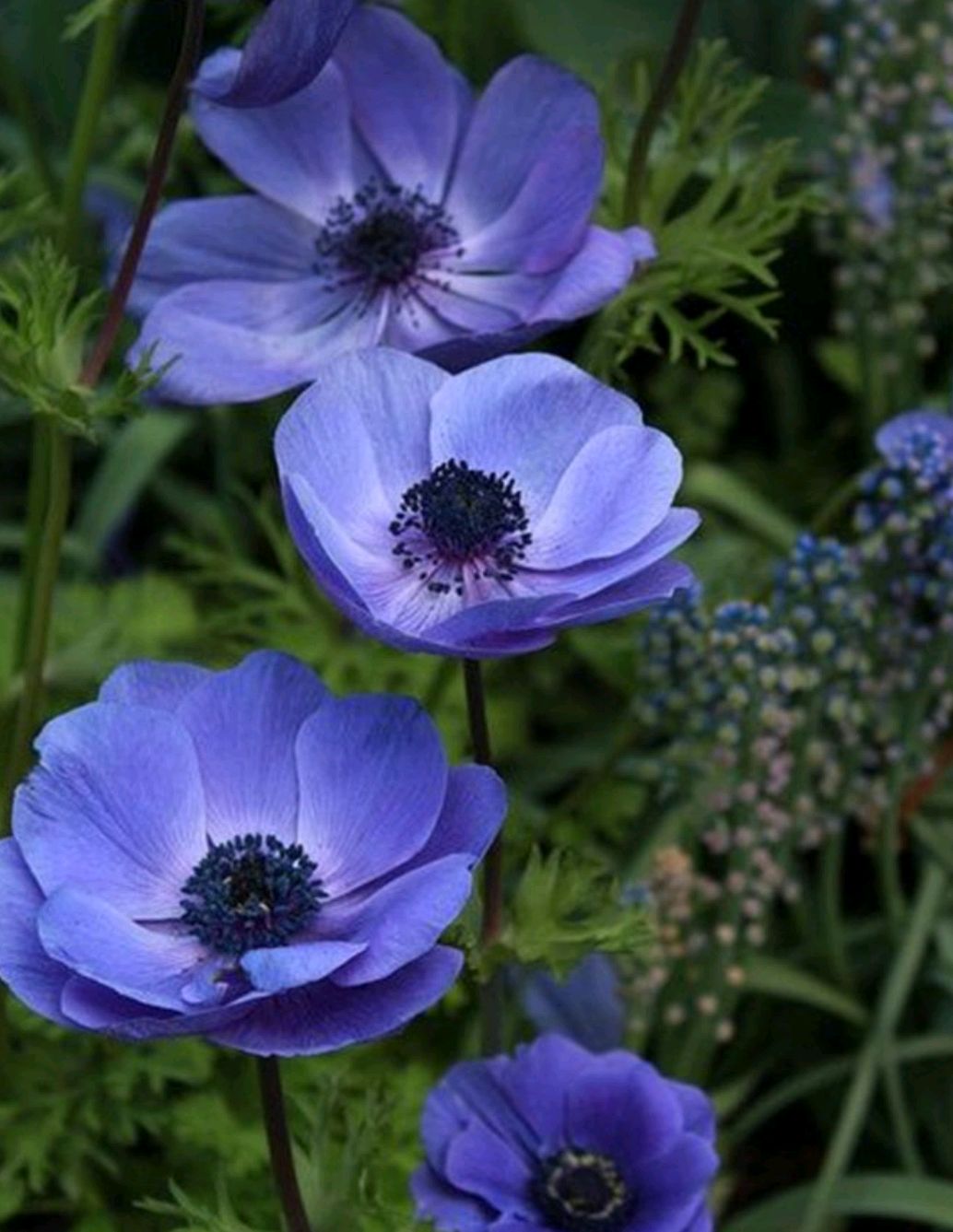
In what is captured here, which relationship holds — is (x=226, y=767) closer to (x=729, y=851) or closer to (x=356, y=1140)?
(x=356, y=1140)

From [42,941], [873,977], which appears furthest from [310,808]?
[873,977]

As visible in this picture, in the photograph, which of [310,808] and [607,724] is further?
[607,724]

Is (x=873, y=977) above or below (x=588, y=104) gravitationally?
below

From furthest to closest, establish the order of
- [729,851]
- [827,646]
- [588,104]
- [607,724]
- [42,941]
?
1. [607,724]
2. [729,851]
3. [827,646]
4. [588,104]
5. [42,941]

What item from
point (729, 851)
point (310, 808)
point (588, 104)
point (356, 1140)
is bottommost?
point (729, 851)

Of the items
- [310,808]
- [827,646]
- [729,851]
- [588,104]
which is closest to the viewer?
[310,808]

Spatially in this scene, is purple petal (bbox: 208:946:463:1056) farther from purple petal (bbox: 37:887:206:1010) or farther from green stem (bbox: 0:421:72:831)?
green stem (bbox: 0:421:72:831)

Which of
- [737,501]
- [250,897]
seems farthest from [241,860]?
[737,501]
